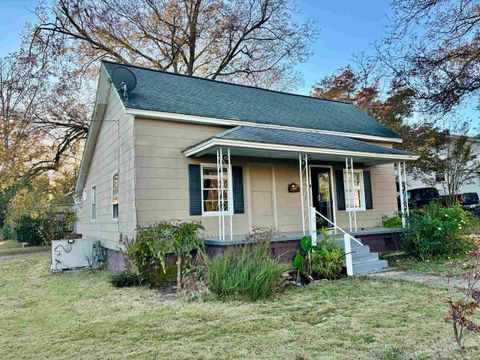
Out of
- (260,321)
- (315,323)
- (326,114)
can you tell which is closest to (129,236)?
(260,321)

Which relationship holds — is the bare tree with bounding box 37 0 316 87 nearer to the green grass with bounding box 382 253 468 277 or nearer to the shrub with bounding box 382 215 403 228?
the shrub with bounding box 382 215 403 228

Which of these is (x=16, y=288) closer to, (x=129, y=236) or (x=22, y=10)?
(x=129, y=236)

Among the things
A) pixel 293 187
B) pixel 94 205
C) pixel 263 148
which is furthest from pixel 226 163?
pixel 94 205

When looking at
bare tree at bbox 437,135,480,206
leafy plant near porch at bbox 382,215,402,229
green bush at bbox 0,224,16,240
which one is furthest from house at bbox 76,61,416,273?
green bush at bbox 0,224,16,240

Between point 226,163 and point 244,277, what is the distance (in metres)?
4.12

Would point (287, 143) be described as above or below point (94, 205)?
above

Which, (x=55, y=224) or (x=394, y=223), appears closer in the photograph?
(x=394, y=223)

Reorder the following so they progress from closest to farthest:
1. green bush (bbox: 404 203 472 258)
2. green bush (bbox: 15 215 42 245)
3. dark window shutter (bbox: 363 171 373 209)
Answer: green bush (bbox: 404 203 472 258), dark window shutter (bbox: 363 171 373 209), green bush (bbox: 15 215 42 245)

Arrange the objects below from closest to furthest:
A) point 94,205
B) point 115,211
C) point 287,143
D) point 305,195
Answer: point 287,143
point 115,211
point 305,195
point 94,205

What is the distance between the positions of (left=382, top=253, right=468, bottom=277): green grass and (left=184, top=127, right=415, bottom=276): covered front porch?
43.6 inches

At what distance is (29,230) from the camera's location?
20.0 m

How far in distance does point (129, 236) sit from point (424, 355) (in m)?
6.67

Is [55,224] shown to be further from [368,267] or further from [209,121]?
[368,267]

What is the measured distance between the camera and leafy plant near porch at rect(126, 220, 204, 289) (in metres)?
6.73
